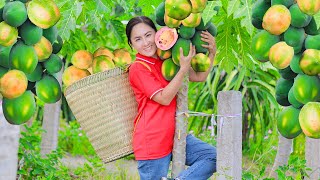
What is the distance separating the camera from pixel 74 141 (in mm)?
7324

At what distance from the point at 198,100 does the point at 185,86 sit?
434cm

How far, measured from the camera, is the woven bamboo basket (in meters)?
2.71

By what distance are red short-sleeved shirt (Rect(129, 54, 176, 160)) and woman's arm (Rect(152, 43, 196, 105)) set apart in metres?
0.08

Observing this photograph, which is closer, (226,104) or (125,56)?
(125,56)

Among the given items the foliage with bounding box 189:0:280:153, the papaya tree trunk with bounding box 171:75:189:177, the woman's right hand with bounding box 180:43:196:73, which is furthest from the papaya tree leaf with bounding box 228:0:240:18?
the foliage with bounding box 189:0:280:153

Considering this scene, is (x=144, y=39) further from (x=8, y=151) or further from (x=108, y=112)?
(x=8, y=151)

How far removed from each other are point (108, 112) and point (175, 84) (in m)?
0.43

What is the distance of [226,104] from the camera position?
2.87 m

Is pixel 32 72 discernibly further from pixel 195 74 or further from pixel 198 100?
pixel 198 100

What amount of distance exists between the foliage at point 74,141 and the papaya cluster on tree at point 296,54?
588cm

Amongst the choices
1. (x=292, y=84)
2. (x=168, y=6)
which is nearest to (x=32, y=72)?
(x=168, y=6)

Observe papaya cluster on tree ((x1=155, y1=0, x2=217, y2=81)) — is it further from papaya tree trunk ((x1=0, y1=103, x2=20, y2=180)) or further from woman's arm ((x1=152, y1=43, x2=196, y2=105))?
papaya tree trunk ((x1=0, y1=103, x2=20, y2=180))

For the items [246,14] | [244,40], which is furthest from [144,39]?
[246,14]

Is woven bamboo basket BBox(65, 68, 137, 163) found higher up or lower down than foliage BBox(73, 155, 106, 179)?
higher up
